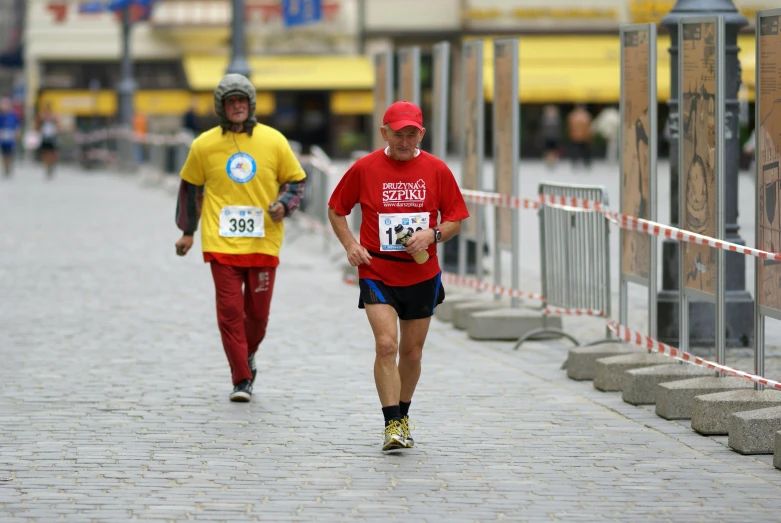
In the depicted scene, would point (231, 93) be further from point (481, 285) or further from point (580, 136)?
point (580, 136)

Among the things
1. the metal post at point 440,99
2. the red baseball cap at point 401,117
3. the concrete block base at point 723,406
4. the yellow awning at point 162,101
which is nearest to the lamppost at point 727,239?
the concrete block base at point 723,406

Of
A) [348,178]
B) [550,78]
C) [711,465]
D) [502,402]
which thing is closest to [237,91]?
[348,178]

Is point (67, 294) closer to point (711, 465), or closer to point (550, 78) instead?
point (711, 465)

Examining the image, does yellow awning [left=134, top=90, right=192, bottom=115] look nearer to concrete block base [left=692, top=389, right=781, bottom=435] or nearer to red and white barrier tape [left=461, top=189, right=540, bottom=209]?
red and white barrier tape [left=461, top=189, right=540, bottom=209]

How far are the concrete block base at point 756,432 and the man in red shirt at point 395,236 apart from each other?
1476 mm

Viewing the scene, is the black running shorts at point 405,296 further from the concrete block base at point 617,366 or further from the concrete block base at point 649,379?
the concrete block base at point 617,366

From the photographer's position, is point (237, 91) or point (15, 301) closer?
point (237, 91)

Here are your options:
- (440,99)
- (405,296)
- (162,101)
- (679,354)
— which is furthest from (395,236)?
(162,101)

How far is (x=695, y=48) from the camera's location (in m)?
9.58

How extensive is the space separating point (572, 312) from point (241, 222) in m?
2.69

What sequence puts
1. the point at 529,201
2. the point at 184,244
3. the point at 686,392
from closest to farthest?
the point at 686,392 < the point at 184,244 < the point at 529,201

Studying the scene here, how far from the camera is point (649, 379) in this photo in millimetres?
8852

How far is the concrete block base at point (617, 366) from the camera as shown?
927cm

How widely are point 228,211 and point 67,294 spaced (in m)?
5.49
